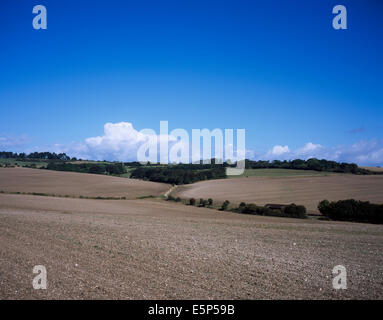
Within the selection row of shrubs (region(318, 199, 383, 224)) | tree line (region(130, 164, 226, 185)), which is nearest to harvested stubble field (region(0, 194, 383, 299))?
row of shrubs (region(318, 199, 383, 224))

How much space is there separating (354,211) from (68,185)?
5037cm

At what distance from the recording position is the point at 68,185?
58.5 metres

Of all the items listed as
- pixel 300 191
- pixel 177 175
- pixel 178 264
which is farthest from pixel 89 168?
pixel 178 264

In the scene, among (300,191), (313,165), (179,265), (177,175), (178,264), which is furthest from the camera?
(313,165)

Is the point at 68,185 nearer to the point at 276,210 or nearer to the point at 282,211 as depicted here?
the point at 276,210

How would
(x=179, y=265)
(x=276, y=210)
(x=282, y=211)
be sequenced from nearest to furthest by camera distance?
1. (x=179, y=265)
2. (x=282, y=211)
3. (x=276, y=210)

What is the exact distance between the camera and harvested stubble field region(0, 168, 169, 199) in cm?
5178

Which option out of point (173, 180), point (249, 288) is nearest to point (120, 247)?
point (249, 288)

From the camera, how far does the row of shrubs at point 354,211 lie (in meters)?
31.2

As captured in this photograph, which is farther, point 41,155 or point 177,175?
point 41,155

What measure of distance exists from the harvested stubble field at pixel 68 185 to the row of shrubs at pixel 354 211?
3256cm

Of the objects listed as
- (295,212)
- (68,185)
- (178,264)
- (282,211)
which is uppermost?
(178,264)
